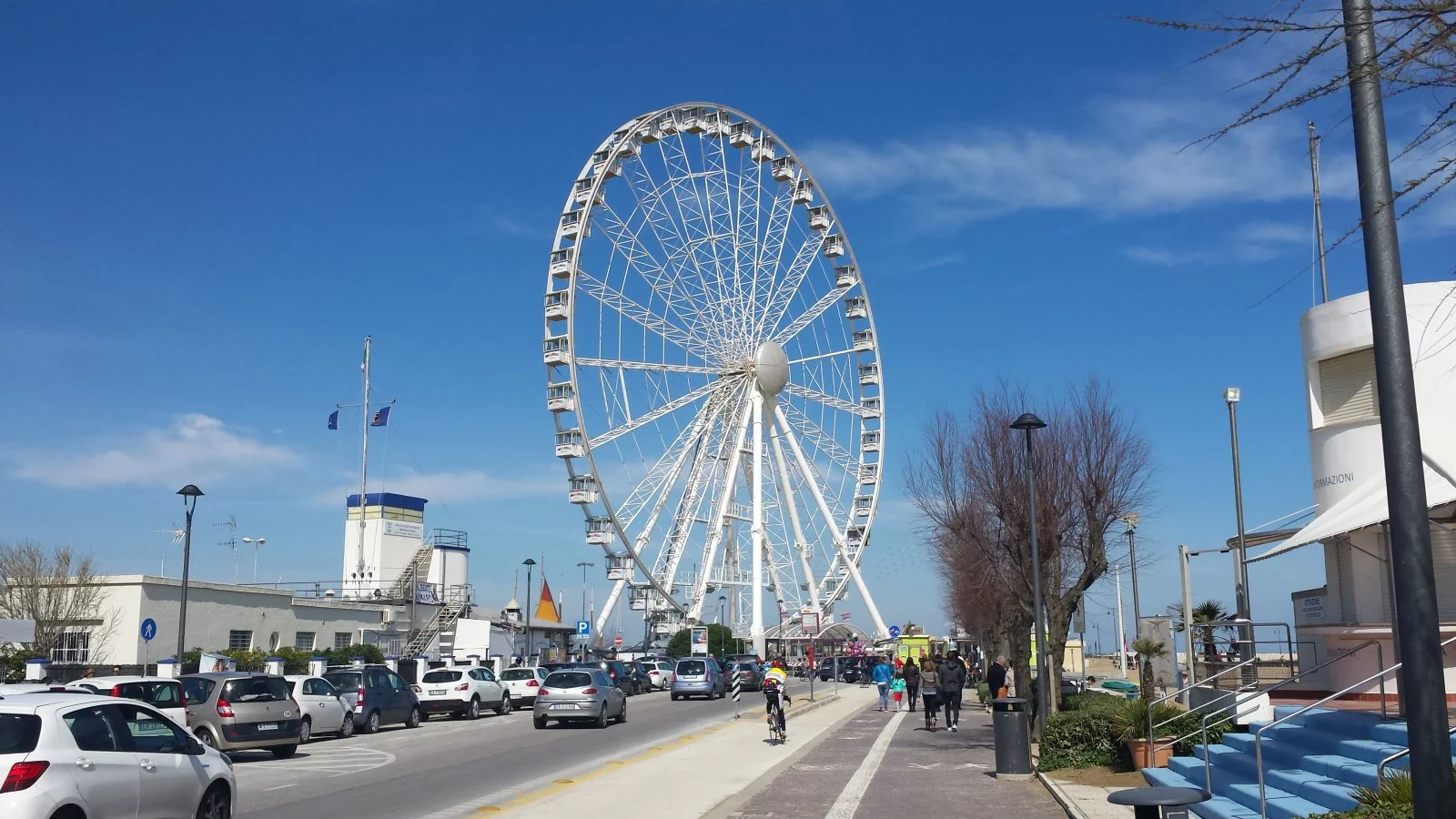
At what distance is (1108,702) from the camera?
19812 mm

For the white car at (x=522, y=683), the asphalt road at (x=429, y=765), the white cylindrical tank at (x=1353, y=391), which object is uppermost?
the white cylindrical tank at (x=1353, y=391)

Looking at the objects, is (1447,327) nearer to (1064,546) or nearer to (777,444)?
(1064,546)

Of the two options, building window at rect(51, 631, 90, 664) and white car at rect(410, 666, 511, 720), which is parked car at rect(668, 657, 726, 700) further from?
building window at rect(51, 631, 90, 664)

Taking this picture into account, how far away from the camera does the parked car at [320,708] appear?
26.1 metres

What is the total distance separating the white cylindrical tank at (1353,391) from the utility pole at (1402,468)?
10.4 m

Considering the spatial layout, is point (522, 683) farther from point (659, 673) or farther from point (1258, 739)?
point (1258, 739)

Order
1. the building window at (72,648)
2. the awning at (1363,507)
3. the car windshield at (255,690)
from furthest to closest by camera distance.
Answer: the building window at (72,648) → the car windshield at (255,690) → the awning at (1363,507)

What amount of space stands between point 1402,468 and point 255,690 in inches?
823

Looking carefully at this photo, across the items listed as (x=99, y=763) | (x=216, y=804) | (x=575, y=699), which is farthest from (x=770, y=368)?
(x=99, y=763)

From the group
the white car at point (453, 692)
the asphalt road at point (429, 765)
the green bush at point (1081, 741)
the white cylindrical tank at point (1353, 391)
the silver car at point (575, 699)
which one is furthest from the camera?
the white car at point (453, 692)

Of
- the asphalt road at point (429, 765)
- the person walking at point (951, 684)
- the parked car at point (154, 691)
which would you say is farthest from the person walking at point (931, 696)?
the parked car at point (154, 691)

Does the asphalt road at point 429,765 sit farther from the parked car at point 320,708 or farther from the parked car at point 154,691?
the parked car at point 154,691

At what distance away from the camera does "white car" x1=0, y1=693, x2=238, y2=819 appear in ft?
32.1

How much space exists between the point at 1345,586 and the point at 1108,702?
4183 mm
